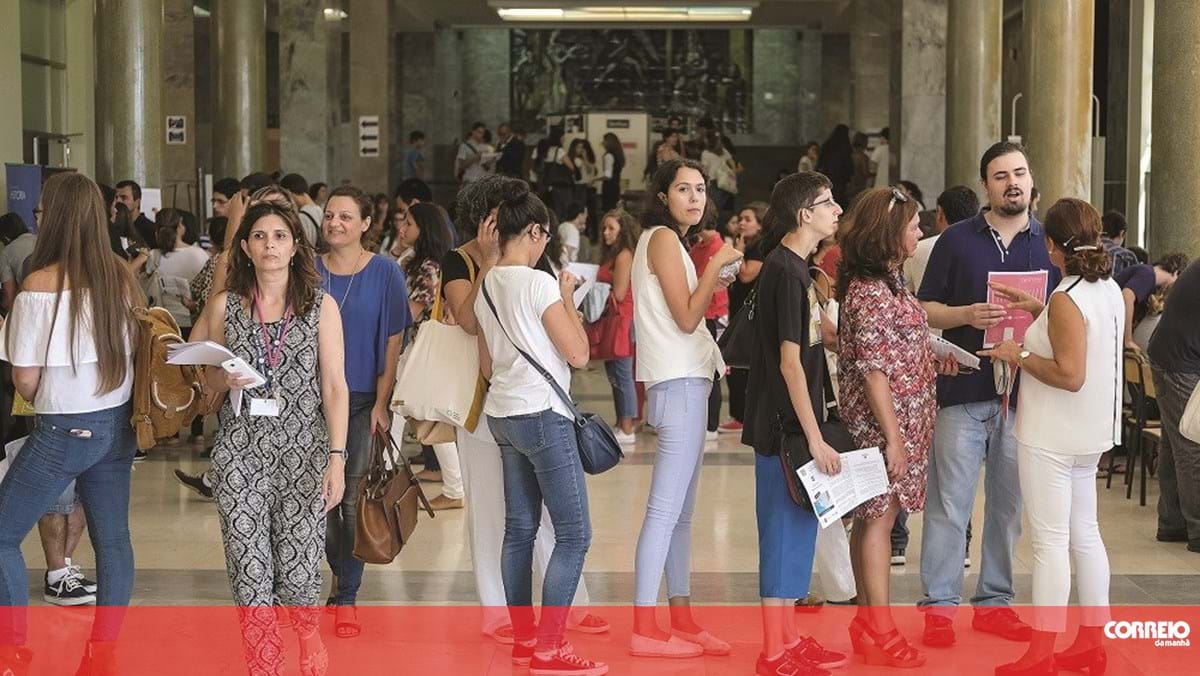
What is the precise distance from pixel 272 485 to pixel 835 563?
2415 millimetres

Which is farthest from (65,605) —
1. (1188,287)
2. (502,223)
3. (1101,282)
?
(1188,287)

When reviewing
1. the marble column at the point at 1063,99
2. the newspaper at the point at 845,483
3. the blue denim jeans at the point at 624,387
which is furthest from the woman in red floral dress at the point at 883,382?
the marble column at the point at 1063,99

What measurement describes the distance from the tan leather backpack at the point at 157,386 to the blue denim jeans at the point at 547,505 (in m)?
1.01

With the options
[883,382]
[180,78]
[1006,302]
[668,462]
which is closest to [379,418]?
[668,462]

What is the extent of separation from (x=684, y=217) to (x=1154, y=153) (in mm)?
6145

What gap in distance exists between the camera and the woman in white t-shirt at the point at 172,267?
10734 millimetres

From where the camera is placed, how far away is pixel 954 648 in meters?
5.76

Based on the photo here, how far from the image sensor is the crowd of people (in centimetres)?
494

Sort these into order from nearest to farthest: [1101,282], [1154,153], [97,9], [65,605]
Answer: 1. [1101,282]
2. [65,605]
3. [1154,153]
4. [97,9]

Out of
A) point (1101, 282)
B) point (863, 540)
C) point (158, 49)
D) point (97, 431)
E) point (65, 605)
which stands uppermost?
point (158, 49)

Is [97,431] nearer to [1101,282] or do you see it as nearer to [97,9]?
[1101,282]

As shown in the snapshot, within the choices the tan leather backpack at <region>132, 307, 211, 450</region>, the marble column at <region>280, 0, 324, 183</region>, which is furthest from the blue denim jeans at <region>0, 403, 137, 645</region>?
the marble column at <region>280, 0, 324, 183</region>

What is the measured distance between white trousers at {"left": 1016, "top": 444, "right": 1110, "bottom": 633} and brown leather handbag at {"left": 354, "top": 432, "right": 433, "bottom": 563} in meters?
2.16

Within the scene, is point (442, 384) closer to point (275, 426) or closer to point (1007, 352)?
point (275, 426)
